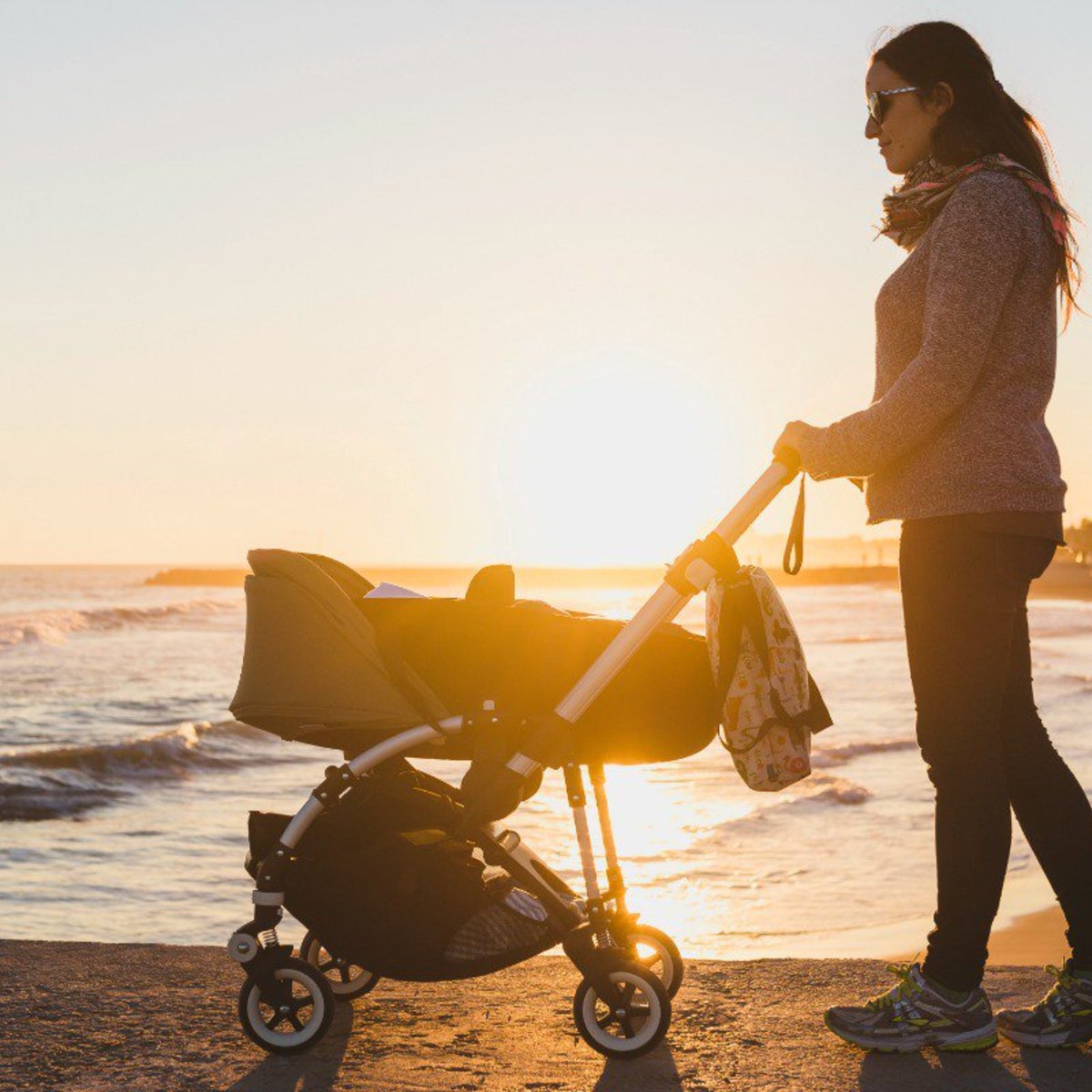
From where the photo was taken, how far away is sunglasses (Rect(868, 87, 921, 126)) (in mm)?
2863

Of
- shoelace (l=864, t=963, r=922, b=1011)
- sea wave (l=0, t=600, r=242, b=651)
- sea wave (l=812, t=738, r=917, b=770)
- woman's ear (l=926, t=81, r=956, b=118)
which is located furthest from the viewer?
sea wave (l=0, t=600, r=242, b=651)

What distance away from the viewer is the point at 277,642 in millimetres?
3049

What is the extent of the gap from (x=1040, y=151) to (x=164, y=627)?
2990 centimetres

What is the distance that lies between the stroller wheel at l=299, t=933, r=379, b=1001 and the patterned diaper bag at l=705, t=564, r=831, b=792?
1.13 m

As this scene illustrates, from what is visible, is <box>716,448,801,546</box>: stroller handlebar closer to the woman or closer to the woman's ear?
the woman

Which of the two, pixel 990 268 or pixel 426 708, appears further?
pixel 426 708

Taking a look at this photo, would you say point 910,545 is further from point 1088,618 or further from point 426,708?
point 1088,618

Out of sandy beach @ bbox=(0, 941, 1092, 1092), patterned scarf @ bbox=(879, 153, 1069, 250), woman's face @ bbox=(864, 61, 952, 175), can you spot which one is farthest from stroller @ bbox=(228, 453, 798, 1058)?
woman's face @ bbox=(864, 61, 952, 175)

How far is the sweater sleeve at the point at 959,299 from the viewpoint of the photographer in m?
2.74

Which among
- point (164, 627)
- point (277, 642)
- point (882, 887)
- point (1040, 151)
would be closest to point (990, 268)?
point (1040, 151)

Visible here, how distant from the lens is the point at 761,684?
9.34ft

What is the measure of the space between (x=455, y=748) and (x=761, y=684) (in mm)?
696

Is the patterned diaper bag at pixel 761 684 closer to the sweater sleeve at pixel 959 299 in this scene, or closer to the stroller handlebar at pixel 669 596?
the stroller handlebar at pixel 669 596

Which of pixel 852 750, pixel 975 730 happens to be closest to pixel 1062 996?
pixel 975 730
